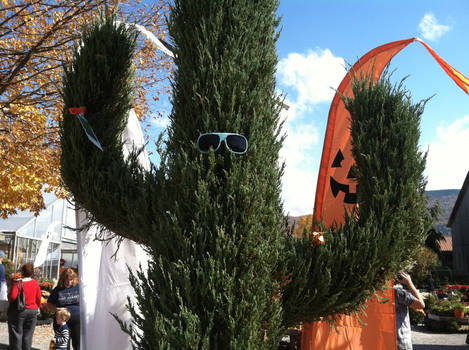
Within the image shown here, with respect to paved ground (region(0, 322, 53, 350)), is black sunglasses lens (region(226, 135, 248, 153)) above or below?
above

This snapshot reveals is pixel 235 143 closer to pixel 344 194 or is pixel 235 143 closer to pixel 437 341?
pixel 344 194

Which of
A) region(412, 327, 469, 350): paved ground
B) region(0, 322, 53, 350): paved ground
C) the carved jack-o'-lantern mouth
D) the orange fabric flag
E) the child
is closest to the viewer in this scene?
the orange fabric flag

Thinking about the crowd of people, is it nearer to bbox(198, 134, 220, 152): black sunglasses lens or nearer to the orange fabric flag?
the orange fabric flag

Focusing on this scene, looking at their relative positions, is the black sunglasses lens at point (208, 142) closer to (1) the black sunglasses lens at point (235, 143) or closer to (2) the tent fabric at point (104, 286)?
(1) the black sunglasses lens at point (235, 143)

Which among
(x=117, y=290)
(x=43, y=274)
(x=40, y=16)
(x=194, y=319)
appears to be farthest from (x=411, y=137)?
(x=43, y=274)

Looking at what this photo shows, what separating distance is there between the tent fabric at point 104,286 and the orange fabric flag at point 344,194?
1905mm

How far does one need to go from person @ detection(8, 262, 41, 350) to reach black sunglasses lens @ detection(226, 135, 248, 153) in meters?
6.98

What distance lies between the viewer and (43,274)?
23.3 m

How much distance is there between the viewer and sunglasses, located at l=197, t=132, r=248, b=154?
2705 mm

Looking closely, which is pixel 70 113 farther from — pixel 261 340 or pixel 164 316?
pixel 261 340

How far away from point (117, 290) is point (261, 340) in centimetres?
229

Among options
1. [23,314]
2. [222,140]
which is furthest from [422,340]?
[222,140]

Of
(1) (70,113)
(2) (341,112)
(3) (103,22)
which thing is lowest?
(1) (70,113)

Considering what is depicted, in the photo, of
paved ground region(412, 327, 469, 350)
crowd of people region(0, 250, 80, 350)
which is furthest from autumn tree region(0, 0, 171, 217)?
paved ground region(412, 327, 469, 350)
